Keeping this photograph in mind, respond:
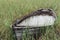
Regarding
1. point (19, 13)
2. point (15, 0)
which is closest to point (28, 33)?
point (19, 13)

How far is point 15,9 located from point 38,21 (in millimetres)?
652

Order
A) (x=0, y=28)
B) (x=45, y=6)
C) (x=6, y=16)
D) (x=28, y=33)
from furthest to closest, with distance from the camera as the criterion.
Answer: (x=45, y=6) → (x=6, y=16) → (x=0, y=28) → (x=28, y=33)

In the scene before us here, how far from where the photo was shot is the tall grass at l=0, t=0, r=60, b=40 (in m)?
2.97

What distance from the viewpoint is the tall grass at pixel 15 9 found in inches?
117

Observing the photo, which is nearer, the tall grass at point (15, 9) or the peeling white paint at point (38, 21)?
the peeling white paint at point (38, 21)

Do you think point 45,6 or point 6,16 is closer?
point 6,16

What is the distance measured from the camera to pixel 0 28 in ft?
9.89

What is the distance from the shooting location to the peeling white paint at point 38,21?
2852 millimetres

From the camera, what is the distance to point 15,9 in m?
3.38

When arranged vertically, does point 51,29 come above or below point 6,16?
below

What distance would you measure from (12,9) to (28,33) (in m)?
0.70

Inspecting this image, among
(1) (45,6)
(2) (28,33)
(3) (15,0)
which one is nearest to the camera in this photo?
(2) (28,33)

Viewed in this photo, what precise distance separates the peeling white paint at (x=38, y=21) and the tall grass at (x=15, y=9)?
4.7 inches

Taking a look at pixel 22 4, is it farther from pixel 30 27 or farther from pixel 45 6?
pixel 30 27
